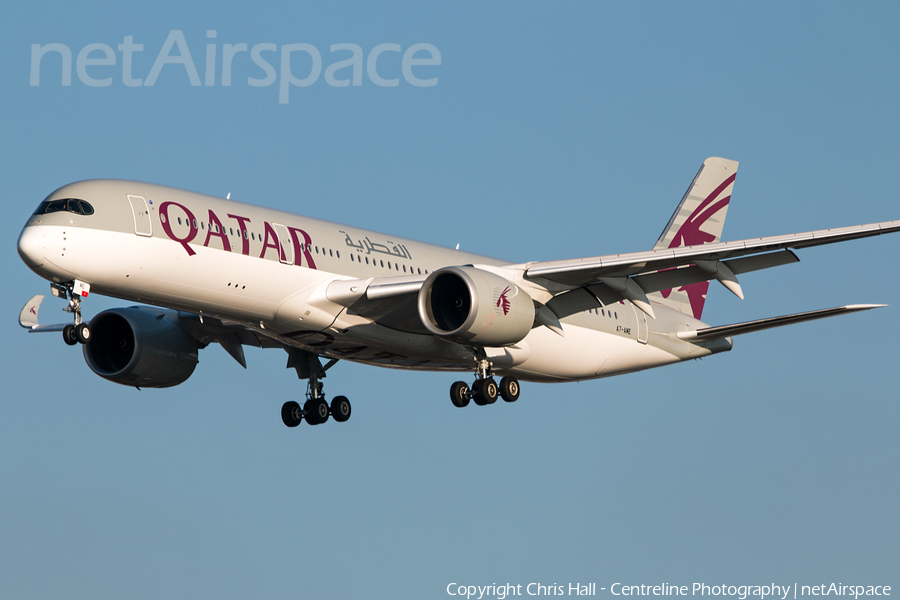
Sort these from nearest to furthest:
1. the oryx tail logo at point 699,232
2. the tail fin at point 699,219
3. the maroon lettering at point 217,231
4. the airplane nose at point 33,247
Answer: the airplane nose at point 33,247 → the maroon lettering at point 217,231 → the tail fin at point 699,219 → the oryx tail logo at point 699,232

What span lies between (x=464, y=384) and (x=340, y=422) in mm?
5498

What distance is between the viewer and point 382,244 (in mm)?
31094

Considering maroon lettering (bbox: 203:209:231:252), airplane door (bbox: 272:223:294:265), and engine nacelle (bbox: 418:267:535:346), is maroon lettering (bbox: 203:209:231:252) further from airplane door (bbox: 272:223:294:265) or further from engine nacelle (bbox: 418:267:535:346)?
A: engine nacelle (bbox: 418:267:535:346)

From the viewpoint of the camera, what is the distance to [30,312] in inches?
1452

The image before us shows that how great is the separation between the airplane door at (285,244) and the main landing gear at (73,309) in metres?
4.92

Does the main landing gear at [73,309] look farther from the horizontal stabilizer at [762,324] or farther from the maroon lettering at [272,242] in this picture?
the horizontal stabilizer at [762,324]

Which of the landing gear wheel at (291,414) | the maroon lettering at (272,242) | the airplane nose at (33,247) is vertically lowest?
the landing gear wheel at (291,414)

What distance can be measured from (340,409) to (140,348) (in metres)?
6.31

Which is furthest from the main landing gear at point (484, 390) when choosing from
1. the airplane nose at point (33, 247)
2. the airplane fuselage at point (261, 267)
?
the airplane nose at point (33, 247)

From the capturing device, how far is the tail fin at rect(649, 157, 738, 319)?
40312mm

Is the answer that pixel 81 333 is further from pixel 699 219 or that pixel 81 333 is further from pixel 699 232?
pixel 699 219

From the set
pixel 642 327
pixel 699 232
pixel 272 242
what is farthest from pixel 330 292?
pixel 699 232

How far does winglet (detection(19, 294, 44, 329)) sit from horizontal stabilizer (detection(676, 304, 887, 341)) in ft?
68.6

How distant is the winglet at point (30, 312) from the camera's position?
36.8 metres
